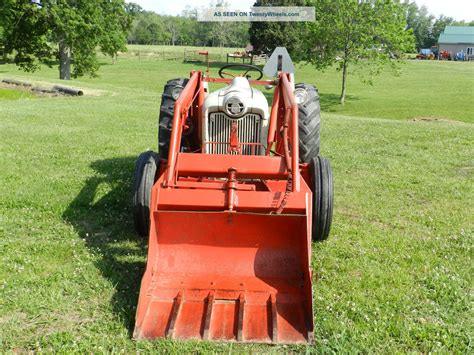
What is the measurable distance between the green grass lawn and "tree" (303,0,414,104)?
582 inches

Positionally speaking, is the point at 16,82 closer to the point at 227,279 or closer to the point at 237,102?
the point at 237,102

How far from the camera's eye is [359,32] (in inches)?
963

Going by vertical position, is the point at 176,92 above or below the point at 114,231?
above

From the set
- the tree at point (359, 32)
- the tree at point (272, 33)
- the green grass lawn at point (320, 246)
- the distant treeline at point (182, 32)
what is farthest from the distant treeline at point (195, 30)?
the green grass lawn at point (320, 246)

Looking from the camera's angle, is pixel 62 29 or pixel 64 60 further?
pixel 64 60

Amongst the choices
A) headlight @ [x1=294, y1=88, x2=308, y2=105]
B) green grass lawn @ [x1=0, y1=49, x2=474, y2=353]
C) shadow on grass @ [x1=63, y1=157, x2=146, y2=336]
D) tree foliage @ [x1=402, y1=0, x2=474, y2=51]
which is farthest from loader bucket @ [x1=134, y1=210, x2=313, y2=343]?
tree foliage @ [x1=402, y1=0, x2=474, y2=51]

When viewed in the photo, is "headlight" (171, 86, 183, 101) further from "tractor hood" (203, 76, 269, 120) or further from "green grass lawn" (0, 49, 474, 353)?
"green grass lawn" (0, 49, 474, 353)

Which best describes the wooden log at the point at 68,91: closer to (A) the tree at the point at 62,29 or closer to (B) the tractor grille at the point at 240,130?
(A) the tree at the point at 62,29

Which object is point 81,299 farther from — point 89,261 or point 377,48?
point 377,48

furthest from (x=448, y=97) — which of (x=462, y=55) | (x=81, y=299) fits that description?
(x=462, y=55)

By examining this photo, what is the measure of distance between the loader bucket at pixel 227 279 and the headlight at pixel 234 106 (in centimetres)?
135

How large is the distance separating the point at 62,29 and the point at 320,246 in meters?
27.7

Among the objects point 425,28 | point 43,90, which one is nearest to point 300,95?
point 43,90

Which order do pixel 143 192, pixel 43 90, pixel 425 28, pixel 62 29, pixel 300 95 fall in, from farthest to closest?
pixel 425 28, pixel 62 29, pixel 43 90, pixel 300 95, pixel 143 192
